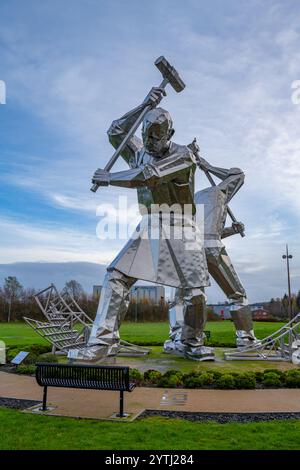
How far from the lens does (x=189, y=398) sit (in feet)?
25.5

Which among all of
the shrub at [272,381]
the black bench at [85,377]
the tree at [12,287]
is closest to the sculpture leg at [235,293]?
the shrub at [272,381]

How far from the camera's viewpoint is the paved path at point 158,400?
685 centimetres

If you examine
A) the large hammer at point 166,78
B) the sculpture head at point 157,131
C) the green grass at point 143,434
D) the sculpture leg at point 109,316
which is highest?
the large hammer at point 166,78

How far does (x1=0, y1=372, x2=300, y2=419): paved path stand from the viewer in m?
6.85

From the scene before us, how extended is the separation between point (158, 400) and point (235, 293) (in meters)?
7.39

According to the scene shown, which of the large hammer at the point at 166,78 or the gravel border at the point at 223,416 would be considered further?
the large hammer at the point at 166,78

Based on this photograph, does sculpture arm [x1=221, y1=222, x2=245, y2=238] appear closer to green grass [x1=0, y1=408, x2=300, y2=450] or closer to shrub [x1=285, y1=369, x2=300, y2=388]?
shrub [x1=285, y1=369, x2=300, y2=388]

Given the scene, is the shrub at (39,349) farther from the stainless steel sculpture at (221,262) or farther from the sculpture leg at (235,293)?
the sculpture leg at (235,293)

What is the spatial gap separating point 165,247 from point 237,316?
5389mm

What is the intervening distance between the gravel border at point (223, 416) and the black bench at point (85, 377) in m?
0.57

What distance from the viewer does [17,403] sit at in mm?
7332

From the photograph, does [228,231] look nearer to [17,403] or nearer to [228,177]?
[228,177]

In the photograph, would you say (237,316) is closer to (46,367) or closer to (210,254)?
(210,254)

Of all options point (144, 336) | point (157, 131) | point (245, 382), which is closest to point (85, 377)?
point (245, 382)
